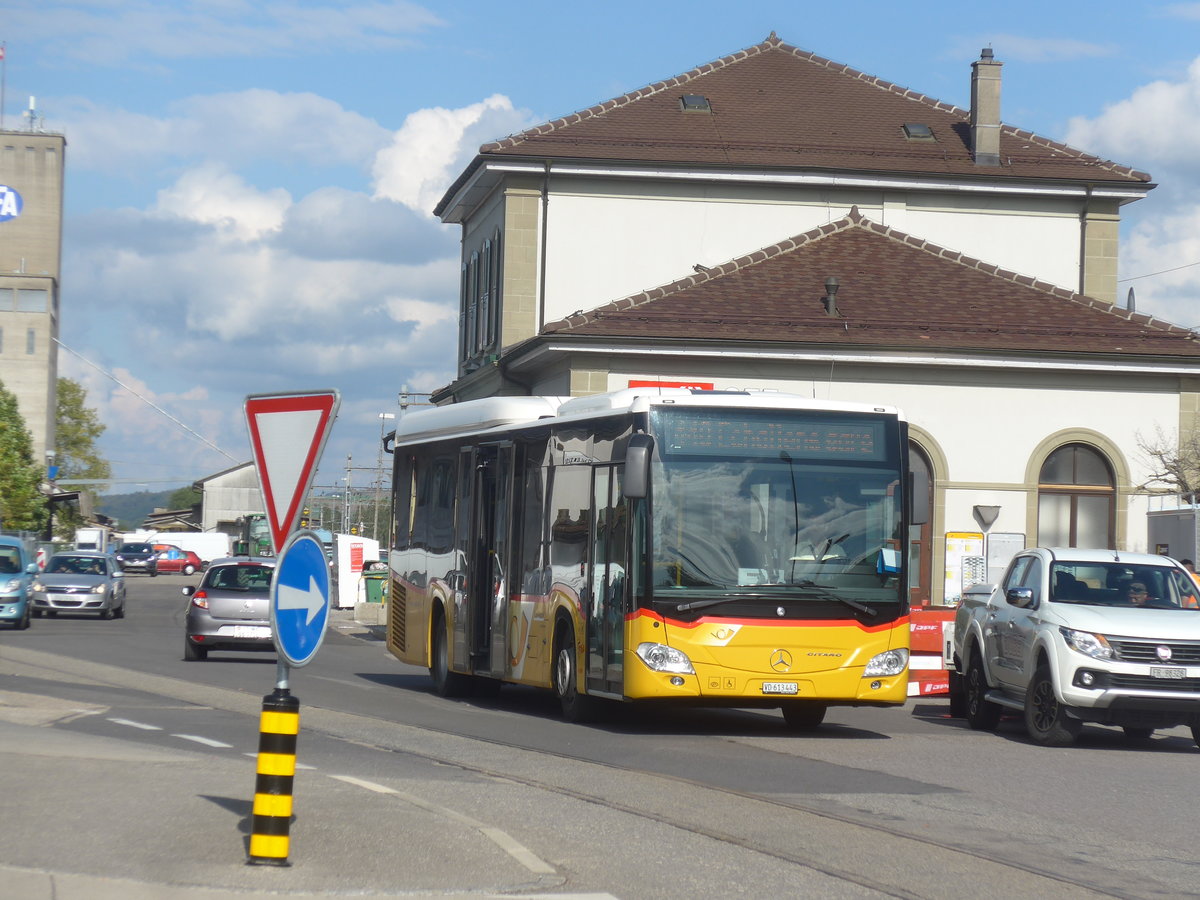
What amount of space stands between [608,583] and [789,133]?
26196 mm

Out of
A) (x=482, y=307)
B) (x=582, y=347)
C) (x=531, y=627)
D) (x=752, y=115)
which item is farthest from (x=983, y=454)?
(x=531, y=627)

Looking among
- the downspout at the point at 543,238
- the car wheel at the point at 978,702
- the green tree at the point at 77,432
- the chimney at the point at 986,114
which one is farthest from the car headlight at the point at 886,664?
the green tree at the point at 77,432

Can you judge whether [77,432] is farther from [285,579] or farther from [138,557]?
[285,579]

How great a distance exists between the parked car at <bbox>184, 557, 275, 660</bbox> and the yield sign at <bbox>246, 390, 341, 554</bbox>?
745 inches

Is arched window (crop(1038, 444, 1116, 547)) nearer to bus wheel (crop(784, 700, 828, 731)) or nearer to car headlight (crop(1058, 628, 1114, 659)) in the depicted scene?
bus wheel (crop(784, 700, 828, 731))

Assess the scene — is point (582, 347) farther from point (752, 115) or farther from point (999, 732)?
point (999, 732)

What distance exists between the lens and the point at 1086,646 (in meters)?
16.3

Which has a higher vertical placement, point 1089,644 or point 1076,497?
point 1076,497

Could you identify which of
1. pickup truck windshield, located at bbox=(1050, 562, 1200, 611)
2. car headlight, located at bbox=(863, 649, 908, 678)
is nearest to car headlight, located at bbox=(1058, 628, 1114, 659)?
pickup truck windshield, located at bbox=(1050, 562, 1200, 611)

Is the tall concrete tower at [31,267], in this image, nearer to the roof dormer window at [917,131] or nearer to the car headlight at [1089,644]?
the roof dormer window at [917,131]

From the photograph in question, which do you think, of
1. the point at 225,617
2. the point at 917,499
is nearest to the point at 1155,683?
the point at 917,499

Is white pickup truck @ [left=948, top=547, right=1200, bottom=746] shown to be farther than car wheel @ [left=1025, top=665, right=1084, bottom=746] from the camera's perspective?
No

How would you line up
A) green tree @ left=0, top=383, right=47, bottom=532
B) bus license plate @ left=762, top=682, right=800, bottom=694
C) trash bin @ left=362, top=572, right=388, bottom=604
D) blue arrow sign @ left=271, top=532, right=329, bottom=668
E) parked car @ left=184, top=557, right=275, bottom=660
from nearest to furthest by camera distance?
blue arrow sign @ left=271, top=532, right=329, bottom=668
bus license plate @ left=762, top=682, right=800, bottom=694
parked car @ left=184, top=557, right=275, bottom=660
trash bin @ left=362, top=572, right=388, bottom=604
green tree @ left=0, top=383, right=47, bottom=532

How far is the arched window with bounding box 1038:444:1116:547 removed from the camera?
114ft
